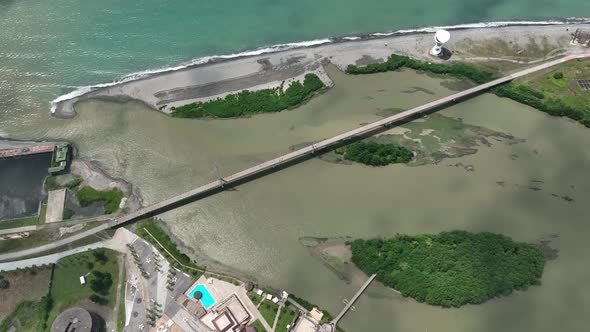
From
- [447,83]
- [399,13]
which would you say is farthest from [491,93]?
[399,13]

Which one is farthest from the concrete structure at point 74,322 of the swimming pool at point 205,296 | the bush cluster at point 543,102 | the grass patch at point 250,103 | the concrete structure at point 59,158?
the bush cluster at point 543,102

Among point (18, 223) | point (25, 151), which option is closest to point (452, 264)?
point (18, 223)

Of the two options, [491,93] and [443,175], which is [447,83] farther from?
[443,175]

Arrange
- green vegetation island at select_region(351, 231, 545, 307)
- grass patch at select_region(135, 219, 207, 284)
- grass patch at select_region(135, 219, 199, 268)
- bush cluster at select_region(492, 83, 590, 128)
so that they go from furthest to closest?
bush cluster at select_region(492, 83, 590, 128) → grass patch at select_region(135, 219, 199, 268) → grass patch at select_region(135, 219, 207, 284) → green vegetation island at select_region(351, 231, 545, 307)

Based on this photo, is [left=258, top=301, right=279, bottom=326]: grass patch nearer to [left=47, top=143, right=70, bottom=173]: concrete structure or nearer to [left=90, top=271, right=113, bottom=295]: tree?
[left=90, top=271, right=113, bottom=295]: tree

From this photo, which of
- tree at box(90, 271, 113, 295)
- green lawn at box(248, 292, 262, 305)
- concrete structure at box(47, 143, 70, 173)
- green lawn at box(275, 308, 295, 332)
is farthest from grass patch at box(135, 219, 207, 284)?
concrete structure at box(47, 143, 70, 173)

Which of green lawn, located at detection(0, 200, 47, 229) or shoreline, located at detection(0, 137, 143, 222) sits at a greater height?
shoreline, located at detection(0, 137, 143, 222)
